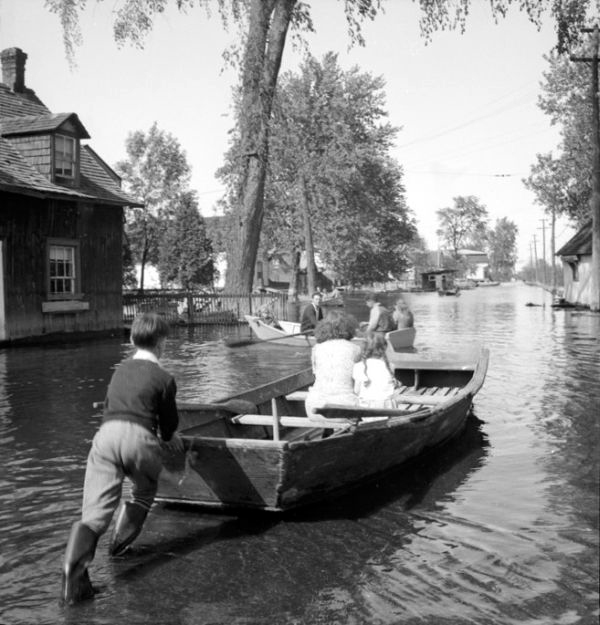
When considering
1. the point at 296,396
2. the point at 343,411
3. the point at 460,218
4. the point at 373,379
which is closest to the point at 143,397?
the point at 343,411

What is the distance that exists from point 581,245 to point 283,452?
117 feet

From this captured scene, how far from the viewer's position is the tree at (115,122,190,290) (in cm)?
5234

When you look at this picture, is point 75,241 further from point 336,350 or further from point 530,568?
point 530,568

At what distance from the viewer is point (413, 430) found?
7035 millimetres

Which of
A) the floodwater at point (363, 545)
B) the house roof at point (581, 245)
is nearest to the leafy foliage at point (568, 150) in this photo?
the house roof at point (581, 245)

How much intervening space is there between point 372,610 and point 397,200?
59.3 metres

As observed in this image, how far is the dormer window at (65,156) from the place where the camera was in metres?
21.0

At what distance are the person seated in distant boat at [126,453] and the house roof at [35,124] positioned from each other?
1720cm

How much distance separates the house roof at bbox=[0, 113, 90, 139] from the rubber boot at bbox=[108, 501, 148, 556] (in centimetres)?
Answer: 1748

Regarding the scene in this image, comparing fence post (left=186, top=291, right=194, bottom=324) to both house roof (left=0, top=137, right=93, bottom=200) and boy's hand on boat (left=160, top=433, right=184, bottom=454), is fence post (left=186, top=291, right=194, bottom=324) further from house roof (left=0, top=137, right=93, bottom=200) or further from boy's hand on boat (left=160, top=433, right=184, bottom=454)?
boy's hand on boat (left=160, top=433, right=184, bottom=454)

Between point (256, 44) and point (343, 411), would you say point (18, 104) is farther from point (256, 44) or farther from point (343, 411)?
point (343, 411)

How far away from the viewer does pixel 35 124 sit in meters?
21.0

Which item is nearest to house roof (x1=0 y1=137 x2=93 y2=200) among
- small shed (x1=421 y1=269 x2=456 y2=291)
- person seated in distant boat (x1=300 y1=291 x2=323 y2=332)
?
person seated in distant boat (x1=300 y1=291 x2=323 y2=332)

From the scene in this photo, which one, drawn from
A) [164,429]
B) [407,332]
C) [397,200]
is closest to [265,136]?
[407,332]
